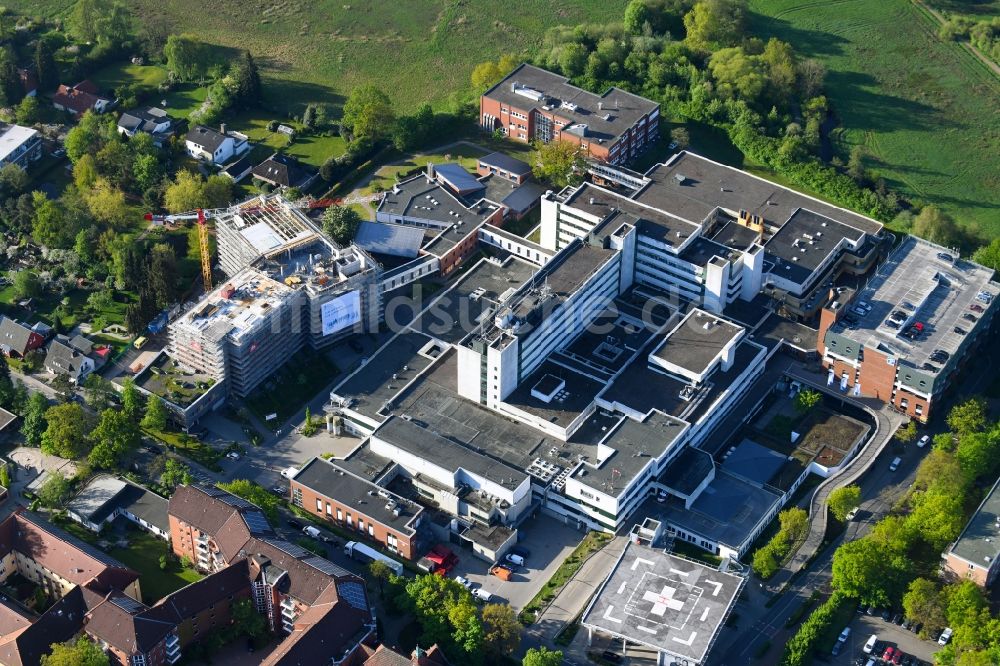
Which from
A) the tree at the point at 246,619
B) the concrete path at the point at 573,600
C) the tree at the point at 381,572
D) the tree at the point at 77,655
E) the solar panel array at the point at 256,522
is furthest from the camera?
the tree at the point at 381,572

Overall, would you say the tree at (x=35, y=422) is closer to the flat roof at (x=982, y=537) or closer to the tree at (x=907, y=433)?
the tree at (x=907, y=433)

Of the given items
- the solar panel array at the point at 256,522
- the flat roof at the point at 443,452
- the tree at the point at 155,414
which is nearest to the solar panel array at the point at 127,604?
the solar panel array at the point at 256,522

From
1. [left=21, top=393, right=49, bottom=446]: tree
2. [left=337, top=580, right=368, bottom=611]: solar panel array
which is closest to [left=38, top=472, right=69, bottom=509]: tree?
[left=21, top=393, right=49, bottom=446]: tree

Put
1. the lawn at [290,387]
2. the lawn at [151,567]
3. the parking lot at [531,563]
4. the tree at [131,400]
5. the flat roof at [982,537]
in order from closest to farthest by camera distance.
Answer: the flat roof at [982,537]
the lawn at [151,567]
the parking lot at [531,563]
the tree at [131,400]
the lawn at [290,387]

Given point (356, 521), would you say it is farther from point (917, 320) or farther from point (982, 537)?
point (917, 320)

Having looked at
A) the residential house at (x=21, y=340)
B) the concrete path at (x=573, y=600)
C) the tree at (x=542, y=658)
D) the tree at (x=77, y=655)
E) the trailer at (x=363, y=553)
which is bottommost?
the concrete path at (x=573, y=600)

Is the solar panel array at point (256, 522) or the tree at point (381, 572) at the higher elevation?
the solar panel array at point (256, 522)

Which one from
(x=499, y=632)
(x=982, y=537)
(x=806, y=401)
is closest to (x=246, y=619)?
(x=499, y=632)
